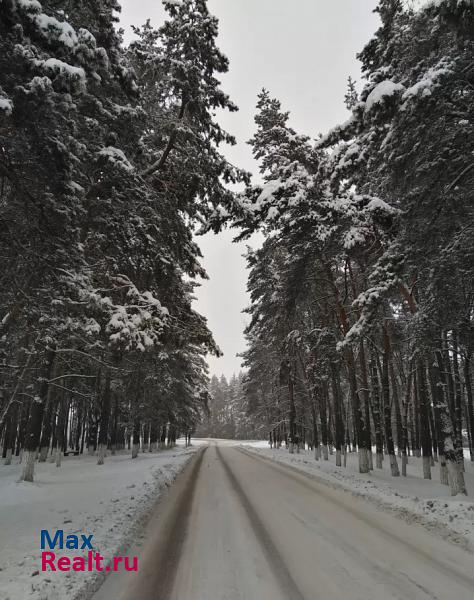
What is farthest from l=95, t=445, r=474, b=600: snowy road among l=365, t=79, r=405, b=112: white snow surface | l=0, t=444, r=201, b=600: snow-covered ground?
l=365, t=79, r=405, b=112: white snow surface

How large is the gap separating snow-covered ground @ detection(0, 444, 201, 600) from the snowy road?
0.47 meters

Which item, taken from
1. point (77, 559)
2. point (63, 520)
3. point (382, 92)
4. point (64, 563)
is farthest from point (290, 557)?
point (382, 92)

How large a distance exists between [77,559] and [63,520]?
270 cm

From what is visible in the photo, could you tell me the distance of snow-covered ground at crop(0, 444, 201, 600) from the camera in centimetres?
431

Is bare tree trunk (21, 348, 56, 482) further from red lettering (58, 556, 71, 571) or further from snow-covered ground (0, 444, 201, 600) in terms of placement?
red lettering (58, 556, 71, 571)

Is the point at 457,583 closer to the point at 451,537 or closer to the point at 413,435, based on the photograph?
the point at 451,537

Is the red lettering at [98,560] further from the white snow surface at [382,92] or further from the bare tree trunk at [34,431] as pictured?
the bare tree trunk at [34,431]

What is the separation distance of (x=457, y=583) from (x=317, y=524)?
9.85ft

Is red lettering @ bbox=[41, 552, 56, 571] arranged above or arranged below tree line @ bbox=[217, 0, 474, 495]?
below

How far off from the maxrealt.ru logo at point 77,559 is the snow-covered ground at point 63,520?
0.34 ft

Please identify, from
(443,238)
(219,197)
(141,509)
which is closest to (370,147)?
(443,238)

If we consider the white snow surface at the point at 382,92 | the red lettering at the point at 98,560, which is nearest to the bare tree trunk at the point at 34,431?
the red lettering at the point at 98,560

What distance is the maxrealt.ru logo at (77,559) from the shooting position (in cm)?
487

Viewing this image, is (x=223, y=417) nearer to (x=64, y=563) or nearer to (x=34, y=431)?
(x=34, y=431)
